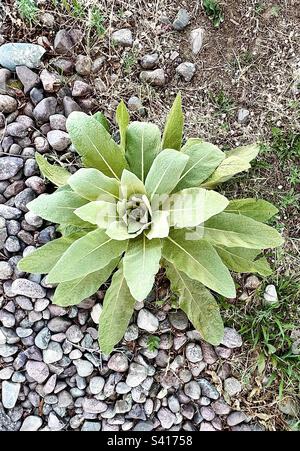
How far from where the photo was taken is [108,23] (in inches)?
97.7

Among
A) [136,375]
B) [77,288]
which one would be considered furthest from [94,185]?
[136,375]

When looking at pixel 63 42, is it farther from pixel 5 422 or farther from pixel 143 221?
pixel 5 422

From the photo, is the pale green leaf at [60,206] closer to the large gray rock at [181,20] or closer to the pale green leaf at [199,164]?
the pale green leaf at [199,164]

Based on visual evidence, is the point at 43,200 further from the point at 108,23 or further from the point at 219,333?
the point at 108,23

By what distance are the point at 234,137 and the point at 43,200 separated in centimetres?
101

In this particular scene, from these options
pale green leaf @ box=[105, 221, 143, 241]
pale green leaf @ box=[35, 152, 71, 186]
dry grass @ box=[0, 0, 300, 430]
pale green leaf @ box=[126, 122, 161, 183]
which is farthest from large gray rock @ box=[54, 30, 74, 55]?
pale green leaf @ box=[105, 221, 143, 241]

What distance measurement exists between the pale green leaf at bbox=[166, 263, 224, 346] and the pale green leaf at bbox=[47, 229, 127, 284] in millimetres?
358

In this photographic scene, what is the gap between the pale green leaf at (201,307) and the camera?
6.84 feet

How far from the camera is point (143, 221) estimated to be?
1866 millimetres

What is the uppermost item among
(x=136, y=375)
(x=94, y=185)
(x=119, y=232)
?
(x=94, y=185)

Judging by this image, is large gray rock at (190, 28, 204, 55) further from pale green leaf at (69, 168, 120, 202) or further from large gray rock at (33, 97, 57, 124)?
pale green leaf at (69, 168, 120, 202)

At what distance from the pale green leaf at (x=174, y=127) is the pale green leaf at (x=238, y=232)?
1.03 ft

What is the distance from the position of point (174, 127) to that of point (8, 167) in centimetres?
81

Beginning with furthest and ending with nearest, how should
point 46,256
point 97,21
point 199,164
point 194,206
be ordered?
point 97,21
point 46,256
point 199,164
point 194,206
